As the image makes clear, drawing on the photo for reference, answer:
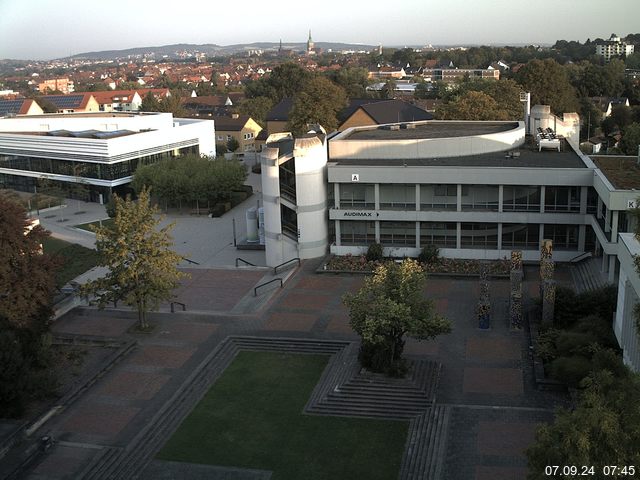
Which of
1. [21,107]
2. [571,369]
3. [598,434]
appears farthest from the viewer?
[21,107]

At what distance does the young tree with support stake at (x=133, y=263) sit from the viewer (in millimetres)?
27812

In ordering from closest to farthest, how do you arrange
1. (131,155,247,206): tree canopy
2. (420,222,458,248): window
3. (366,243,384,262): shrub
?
(366,243,384,262): shrub → (420,222,458,248): window → (131,155,247,206): tree canopy

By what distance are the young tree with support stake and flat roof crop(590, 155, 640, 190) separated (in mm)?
19324

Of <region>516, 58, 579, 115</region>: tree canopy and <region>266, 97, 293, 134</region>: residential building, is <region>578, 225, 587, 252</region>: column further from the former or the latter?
<region>266, 97, 293, 134</region>: residential building

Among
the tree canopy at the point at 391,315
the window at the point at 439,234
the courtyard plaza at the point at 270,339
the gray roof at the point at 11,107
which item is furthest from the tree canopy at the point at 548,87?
the gray roof at the point at 11,107

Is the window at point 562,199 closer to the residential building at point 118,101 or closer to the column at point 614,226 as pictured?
the column at point 614,226

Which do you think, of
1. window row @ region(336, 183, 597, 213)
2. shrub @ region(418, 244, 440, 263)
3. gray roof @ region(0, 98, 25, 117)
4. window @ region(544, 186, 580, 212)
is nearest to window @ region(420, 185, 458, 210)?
window row @ region(336, 183, 597, 213)

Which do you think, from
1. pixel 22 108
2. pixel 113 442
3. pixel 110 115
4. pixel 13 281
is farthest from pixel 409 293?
pixel 22 108

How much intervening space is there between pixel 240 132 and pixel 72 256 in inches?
1796

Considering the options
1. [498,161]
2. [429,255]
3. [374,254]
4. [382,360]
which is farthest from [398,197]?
[382,360]

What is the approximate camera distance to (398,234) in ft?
122

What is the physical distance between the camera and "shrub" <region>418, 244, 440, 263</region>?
117 feet

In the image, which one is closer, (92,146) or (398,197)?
(398,197)

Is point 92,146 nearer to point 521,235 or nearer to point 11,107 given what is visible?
point 521,235
